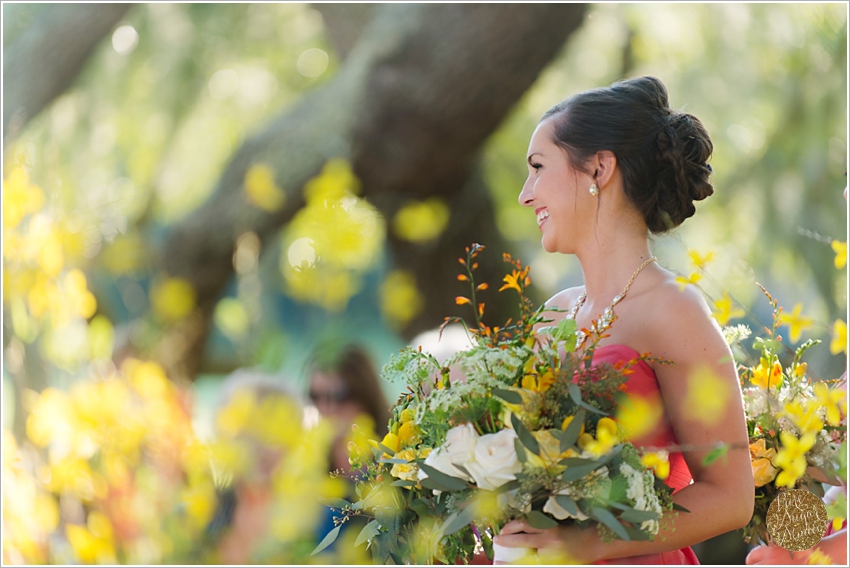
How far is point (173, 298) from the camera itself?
4.08 m

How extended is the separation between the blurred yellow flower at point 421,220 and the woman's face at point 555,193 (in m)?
2.63

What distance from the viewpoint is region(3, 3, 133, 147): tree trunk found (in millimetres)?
3743

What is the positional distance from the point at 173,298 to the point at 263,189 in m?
0.96

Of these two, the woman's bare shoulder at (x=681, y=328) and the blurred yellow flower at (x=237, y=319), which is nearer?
the woman's bare shoulder at (x=681, y=328)

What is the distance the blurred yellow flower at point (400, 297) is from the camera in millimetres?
4062

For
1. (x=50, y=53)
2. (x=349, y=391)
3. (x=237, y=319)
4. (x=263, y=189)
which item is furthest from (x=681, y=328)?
(x=50, y=53)

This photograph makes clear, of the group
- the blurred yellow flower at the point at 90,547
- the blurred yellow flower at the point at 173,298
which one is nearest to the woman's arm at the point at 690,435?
the blurred yellow flower at the point at 90,547

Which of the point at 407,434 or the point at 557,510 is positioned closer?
the point at 557,510

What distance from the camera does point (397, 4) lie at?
13.4ft

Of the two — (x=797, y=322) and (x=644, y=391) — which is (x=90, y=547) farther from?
(x=797, y=322)

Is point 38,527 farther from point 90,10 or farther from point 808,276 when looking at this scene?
point 808,276

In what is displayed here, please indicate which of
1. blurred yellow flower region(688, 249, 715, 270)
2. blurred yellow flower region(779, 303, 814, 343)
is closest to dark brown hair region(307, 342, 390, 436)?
blurred yellow flower region(688, 249, 715, 270)

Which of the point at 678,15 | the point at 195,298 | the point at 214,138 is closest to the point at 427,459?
the point at 195,298

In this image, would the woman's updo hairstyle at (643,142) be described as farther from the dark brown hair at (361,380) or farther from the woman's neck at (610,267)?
the dark brown hair at (361,380)
